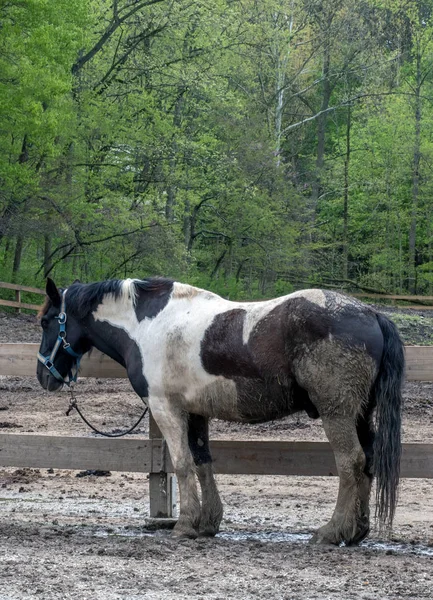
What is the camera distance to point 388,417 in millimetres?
5453

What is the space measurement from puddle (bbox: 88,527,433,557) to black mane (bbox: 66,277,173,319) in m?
1.57

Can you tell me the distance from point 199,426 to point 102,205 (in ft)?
60.9

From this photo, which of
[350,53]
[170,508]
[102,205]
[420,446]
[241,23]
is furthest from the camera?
[350,53]

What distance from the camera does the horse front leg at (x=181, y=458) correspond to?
19.7 feet

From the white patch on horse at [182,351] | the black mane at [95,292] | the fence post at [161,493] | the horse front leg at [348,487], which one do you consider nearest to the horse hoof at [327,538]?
the horse front leg at [348,487]

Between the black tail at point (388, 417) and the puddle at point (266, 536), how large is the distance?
28 cm

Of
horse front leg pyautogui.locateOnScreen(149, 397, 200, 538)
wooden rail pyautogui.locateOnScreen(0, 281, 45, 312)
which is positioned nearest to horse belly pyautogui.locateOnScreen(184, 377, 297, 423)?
horse front leg pyautogui.locateOnScreen(149, 397, 200, 538)

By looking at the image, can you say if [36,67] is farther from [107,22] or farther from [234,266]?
[234,266]

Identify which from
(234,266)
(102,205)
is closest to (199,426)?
(102,205)

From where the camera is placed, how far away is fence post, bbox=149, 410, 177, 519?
641cm

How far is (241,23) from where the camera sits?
29922mm

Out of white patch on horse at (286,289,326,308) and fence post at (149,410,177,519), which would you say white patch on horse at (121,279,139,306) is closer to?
fence post at (149,410,177,519)

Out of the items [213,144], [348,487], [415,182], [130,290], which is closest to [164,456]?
[130,290]

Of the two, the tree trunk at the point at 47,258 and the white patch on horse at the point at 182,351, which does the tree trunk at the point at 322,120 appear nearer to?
the tree trunk at the point at 47,258
